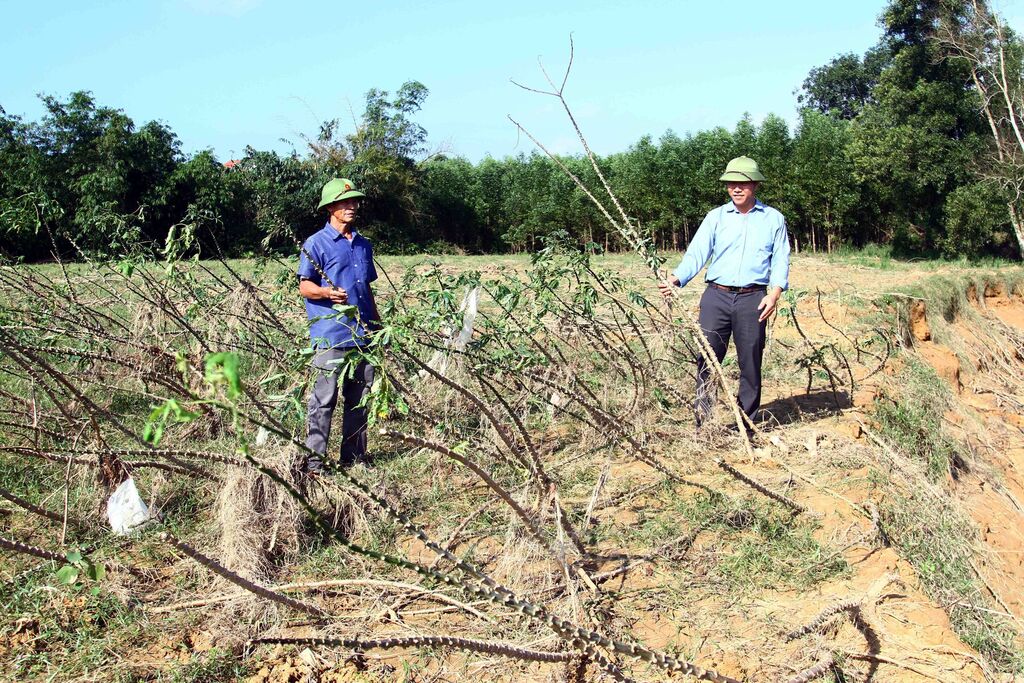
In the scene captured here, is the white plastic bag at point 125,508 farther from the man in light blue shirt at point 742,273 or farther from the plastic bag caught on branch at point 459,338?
the man in light blue shirt at point 742,273

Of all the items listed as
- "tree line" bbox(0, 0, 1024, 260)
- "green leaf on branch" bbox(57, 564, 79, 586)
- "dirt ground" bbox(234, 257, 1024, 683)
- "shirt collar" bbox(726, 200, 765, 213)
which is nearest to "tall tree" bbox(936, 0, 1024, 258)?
"tree line" bbox(0, 0, 1024, 260)

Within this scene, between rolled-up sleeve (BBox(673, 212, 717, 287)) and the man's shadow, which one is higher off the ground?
rolled-up sleeve (BBox(673, 212, 717, 287))

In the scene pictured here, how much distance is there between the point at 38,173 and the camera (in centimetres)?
1670

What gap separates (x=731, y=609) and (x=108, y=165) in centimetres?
1816

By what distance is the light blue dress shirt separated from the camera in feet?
14.9

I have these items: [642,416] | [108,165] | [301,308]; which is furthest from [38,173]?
[642,416]

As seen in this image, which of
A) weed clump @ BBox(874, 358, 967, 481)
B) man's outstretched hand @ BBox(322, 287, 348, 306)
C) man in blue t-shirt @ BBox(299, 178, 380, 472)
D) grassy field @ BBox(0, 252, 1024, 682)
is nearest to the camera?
grassy field @ BBox(0, 252, 1024, 682)

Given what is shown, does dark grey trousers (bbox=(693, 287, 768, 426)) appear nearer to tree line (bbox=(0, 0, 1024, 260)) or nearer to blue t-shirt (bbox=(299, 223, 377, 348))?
blue t-shirt (bbox=(299, 223, 377, 348))

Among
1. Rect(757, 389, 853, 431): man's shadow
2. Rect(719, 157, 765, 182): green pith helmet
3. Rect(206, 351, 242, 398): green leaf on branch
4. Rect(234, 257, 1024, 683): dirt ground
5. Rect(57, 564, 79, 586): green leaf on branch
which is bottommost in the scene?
Rect(234, 257, 1024, 683): dirt ground

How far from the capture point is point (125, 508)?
12.0ft

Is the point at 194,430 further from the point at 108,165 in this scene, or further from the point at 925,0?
the point at 925,0

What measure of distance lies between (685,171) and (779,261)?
738 inches

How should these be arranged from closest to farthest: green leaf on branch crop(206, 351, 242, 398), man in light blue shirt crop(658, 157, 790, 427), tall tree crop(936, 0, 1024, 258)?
1. green leaf on branch crop(206, 351, 242, 398)
2. man in light blue shirt crop(658, 157, 790, 427)
3. tall tree crop(936, 0, 1024, 258)

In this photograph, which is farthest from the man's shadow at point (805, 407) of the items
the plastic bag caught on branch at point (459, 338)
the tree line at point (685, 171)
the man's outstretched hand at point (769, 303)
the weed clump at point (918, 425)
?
the tree line at point (685, 171)
